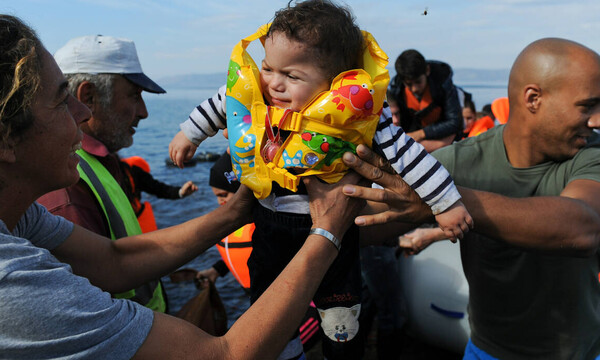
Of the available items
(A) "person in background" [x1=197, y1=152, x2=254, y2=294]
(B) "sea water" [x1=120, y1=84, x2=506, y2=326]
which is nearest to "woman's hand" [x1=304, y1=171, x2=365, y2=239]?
(B) "sea water" [x1=120, y1=84, x2=506, y2=326]

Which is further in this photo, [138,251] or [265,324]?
[138,251]

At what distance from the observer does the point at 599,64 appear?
2139mm

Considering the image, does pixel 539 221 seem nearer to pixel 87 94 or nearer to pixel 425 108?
pixel 87 94

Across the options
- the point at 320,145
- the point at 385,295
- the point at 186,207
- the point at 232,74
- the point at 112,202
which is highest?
the point at 232,74

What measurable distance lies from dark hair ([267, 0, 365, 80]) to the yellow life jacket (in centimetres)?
9

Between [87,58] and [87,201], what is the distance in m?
1.06

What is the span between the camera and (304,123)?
1.92 meters

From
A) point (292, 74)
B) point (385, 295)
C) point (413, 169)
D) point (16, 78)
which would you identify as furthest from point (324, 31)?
point (385, 295)

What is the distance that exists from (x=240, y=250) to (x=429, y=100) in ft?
12.7

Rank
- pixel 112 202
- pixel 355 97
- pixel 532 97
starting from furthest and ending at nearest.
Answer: pixel 112 202 → pixel 532 97 → pixel 355 97

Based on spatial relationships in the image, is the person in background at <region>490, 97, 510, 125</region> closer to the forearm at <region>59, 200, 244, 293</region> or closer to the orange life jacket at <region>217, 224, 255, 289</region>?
the orange life jacket at <region>217, 224, 255, 289</region>

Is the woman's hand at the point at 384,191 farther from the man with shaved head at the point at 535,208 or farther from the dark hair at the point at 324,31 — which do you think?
the dark hair at the point at 324,31

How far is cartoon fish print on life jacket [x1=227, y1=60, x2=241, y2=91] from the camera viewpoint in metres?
2.09

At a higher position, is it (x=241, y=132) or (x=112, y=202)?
(x=241, y=132)
